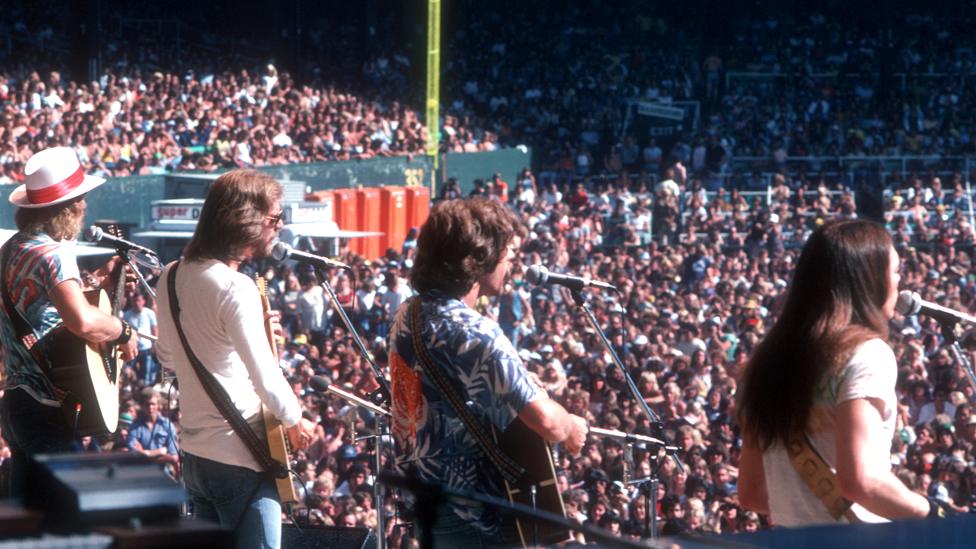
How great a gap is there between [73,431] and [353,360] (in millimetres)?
7143

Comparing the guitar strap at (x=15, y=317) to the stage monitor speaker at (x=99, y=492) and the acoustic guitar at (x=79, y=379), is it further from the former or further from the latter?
the stage monitor speaker at (x=99, y=492)

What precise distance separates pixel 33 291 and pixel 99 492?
230 centimetres

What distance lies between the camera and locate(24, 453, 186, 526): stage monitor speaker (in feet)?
5.58

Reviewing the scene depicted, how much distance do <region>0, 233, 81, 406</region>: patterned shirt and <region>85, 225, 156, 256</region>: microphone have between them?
467 mm

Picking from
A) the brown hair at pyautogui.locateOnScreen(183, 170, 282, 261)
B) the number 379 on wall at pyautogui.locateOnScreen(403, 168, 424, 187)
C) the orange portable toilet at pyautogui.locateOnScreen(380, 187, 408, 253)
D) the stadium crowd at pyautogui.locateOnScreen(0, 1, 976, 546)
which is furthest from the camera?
the number 379 on wall at pyautogui.locateOnScreen(403, 168, 424, 187)

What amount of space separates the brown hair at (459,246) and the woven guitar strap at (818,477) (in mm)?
787

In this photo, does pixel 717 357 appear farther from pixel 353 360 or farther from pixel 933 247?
pixel 933 247

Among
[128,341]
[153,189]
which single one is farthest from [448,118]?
[128,341]

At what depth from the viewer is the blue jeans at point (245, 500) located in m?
3.40

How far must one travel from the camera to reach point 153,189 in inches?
780

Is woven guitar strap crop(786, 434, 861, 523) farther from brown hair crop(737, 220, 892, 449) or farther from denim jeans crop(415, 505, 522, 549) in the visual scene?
denim jeans crop(415, 505, 522, 549)

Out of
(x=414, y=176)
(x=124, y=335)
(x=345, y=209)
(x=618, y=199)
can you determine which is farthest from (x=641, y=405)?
(x=414, y=176)

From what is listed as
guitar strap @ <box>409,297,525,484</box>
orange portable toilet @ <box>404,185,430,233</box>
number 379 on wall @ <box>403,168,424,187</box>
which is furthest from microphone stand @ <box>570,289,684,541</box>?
number 379 on wall @ <box>403,168,424,187</box>

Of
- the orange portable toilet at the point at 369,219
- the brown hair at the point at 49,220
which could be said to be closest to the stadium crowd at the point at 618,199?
the brown hair at the point at 49,220
